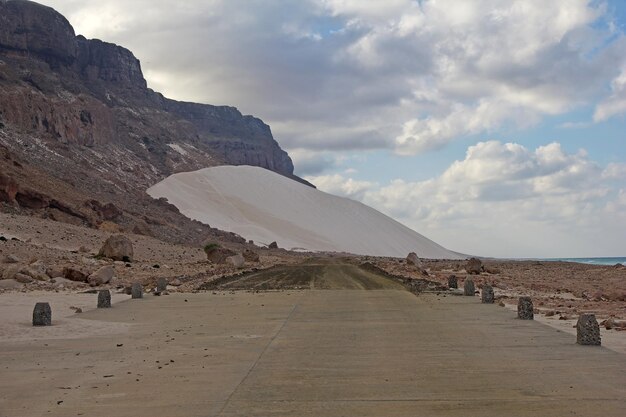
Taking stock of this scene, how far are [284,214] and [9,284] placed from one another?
94656 mm

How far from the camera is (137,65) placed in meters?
172

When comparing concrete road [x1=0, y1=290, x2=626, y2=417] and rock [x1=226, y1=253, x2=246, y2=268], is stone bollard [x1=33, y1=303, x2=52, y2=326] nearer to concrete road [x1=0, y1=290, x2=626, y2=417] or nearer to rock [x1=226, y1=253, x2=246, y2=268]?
concrete road [x1=0, y1=290, x2=626, y2=417]

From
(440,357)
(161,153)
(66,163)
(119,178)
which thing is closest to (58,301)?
(440,357)

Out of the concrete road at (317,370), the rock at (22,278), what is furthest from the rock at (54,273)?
the concrete road at (317,370)

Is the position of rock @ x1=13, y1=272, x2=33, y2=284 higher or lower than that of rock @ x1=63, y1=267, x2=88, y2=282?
lower

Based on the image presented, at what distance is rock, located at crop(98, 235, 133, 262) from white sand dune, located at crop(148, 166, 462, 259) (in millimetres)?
55385

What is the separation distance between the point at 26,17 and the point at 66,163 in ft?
194

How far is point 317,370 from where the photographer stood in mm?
9461

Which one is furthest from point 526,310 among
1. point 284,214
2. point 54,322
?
point 284,214

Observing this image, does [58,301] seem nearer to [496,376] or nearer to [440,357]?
[440,357]

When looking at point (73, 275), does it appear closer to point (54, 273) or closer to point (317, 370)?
point (54, 273)

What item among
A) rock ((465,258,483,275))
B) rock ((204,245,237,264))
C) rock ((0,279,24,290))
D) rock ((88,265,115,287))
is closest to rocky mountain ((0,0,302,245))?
rock ((204,245,237,264))

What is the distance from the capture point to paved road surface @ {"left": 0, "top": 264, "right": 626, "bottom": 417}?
7.46m

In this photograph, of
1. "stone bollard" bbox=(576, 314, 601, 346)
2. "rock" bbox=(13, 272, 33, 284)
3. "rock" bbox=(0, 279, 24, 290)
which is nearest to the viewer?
"stone bollard" bbox=(576, 314, 601, 346)
